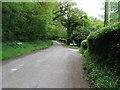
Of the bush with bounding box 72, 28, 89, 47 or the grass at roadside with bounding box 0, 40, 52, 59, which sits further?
the bush with bounding box 72, 28, 89, 47

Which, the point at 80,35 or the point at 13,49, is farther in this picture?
the point at 80,35

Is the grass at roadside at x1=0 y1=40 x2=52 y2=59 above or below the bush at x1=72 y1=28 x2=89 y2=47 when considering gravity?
below

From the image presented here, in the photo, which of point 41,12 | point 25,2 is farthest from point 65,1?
point 25,2

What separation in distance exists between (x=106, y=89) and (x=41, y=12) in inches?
517

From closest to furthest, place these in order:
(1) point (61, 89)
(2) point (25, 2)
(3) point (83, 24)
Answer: (1) point (61, 89) → (2) point (25, 2) → (3) point (83, 24)

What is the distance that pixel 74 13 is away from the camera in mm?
25000

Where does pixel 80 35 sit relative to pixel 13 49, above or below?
above

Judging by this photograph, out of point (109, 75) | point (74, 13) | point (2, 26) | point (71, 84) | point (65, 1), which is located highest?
point (65, 1)

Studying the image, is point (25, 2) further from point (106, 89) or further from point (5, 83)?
point (106, 89)

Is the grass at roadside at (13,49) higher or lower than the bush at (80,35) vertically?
lower

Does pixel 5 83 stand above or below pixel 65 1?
A: below

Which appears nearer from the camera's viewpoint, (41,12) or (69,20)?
(41,12)

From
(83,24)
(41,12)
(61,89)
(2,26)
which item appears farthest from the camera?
(83,24)

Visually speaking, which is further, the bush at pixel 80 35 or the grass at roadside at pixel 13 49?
the bush at pixel 80 35
